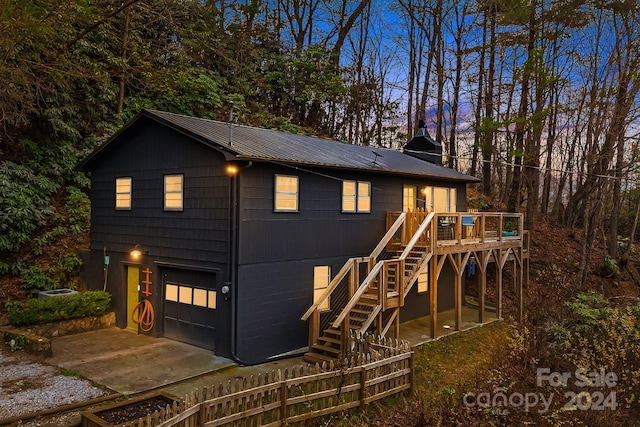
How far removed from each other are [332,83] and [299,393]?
23.8m

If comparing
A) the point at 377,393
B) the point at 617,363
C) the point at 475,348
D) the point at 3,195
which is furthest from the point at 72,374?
the point at 617,363

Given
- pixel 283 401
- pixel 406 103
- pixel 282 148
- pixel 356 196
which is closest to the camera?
pixel 283 401

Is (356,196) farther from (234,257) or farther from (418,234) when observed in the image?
(234,257)

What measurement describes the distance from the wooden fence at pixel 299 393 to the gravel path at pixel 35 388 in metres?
2.06

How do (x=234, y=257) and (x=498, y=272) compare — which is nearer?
(x=234, y=257)

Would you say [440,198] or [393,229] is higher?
[440,198]

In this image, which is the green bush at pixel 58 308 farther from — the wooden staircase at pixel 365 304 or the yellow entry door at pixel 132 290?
the wooden staircase at pixel 365 304

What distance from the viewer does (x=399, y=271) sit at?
37.6 ft

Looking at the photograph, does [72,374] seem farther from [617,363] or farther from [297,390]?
[617,363]

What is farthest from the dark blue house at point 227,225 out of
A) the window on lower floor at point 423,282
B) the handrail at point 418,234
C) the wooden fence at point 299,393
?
the window on lower floor at point 423,282

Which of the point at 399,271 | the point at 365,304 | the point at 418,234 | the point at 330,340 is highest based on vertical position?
the point at 418,234

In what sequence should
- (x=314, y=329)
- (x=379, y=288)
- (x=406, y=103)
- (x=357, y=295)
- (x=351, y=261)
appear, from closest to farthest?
(x=357, y=295)
(x=314, y=329)
(x=379, y=288)
(x=351, y=261)
(x=406, y=103)

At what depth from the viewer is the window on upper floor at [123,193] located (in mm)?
13258

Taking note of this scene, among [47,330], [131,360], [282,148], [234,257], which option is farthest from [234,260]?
[47,330]
